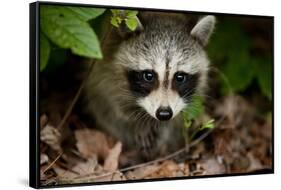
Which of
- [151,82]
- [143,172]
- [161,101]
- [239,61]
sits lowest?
[143,172]

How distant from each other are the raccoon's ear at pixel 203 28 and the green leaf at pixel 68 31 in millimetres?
602

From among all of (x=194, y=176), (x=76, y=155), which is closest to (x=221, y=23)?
(x=194, y=176)

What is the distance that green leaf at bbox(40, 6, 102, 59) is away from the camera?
296 cm

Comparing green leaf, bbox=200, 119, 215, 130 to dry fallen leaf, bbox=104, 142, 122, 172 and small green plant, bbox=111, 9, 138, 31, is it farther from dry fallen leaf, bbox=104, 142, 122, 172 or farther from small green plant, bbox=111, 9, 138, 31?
small green plant, bbox=111, 9, 138, 31

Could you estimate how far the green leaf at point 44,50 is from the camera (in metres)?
2.97

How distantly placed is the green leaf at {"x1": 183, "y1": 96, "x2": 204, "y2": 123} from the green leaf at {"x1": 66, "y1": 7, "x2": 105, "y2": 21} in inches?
28.9

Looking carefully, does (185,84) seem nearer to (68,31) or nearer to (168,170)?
(168,170)

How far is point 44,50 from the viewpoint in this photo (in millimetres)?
2986

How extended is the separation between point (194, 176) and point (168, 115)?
461 mm

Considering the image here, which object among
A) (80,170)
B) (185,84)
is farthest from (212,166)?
(80,170)

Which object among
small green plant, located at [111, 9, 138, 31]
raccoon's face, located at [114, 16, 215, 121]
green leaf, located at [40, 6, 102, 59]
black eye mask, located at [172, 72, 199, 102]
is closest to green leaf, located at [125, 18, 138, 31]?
small green plant, located at [111, 9, 138, 31]

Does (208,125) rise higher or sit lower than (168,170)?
higher

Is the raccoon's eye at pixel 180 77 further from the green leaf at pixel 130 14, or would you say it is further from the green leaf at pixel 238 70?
the green leaf at pixel 238 70

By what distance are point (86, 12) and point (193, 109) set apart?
0.83m
